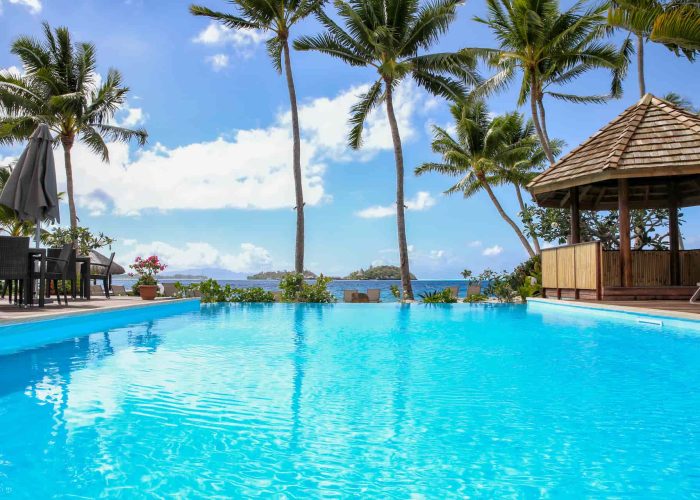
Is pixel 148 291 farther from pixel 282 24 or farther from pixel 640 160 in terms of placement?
pixel 640 160

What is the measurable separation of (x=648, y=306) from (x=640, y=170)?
315cm

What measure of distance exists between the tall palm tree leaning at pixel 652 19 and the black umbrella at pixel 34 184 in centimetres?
1423

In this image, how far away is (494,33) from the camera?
20.4 m

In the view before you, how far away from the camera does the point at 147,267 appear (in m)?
16.0

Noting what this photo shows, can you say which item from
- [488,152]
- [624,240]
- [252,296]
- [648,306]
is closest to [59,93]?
[252,296]

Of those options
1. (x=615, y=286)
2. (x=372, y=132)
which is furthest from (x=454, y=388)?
(x=372, y=132)

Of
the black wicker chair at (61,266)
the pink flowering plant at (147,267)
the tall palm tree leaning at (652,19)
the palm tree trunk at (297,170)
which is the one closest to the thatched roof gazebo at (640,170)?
the tall palm tree leaning at (652,19)

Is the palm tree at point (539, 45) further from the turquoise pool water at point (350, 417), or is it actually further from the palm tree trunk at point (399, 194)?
the turquoise pool water at point (350, 417)

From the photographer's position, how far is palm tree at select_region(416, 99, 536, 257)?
83.0ft

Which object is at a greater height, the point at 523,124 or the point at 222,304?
the point at 523,124

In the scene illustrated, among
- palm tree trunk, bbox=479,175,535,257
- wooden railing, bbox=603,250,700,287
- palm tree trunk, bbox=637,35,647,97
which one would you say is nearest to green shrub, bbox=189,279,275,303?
wooden railing, bbox=603,250,700,287

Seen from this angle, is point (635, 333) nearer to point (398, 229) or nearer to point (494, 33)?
point (398, 229)

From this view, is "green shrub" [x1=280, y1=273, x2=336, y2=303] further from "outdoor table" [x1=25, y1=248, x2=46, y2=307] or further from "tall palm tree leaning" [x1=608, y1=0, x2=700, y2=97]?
"tall palm tree leaning" [x1=608, y1=0, x2=700, y2=97]

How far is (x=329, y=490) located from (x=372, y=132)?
18831 mm
